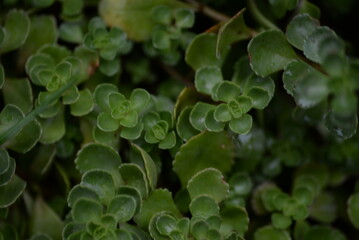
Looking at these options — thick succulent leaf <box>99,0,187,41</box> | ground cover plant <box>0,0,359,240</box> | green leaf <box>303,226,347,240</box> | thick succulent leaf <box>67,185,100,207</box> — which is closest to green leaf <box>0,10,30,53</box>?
ground cover plant <box>0,0,359,240</box>

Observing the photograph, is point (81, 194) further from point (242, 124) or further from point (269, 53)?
point (269, 53)

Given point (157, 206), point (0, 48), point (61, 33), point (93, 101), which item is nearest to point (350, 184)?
point (157, 206)

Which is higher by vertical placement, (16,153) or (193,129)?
(193,129)

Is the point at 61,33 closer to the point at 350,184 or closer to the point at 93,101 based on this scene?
the point at 93,101

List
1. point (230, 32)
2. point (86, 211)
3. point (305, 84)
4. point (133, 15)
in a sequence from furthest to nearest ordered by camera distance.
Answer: point (133, 15) < point (230, 32) < point (86, 211) < point (305, 84)

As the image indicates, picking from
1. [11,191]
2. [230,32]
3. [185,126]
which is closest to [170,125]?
[185,126]

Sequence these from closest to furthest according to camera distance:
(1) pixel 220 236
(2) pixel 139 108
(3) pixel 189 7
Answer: (1) pixel 220 236, (2) pixel 139 108, (3) pixel 189 7
